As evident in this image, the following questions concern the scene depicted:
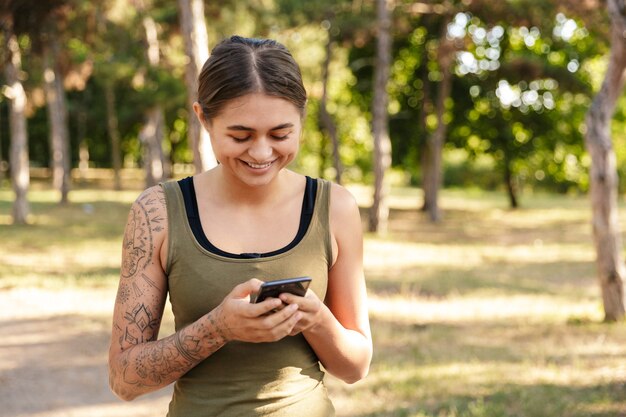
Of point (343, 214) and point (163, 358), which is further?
point (343, 214)

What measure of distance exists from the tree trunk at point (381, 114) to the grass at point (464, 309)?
37.5 inches

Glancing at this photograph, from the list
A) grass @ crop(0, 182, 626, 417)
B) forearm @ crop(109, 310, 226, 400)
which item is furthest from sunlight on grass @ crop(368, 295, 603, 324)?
forearm @ crop(109, 310, 226, 400)

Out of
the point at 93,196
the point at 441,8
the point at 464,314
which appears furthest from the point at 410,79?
the point at 464,314

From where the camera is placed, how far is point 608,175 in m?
9.02

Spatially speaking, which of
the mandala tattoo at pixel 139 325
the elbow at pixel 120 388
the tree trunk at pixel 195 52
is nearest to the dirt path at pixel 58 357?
the tree trunk at pixel 195 52

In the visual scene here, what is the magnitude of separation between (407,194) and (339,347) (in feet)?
131

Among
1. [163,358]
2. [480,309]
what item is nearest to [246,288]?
[163,358]

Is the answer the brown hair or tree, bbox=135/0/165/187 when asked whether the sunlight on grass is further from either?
tree, bbox=135/0/165/187

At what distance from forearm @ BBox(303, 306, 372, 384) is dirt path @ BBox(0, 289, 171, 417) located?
15.1ft

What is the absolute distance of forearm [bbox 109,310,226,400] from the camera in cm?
182

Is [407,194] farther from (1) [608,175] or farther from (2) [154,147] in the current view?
(1) [608,175]

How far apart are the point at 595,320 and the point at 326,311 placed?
8805 mm

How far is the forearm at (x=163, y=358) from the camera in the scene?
1.82m

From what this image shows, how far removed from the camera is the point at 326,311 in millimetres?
1863
